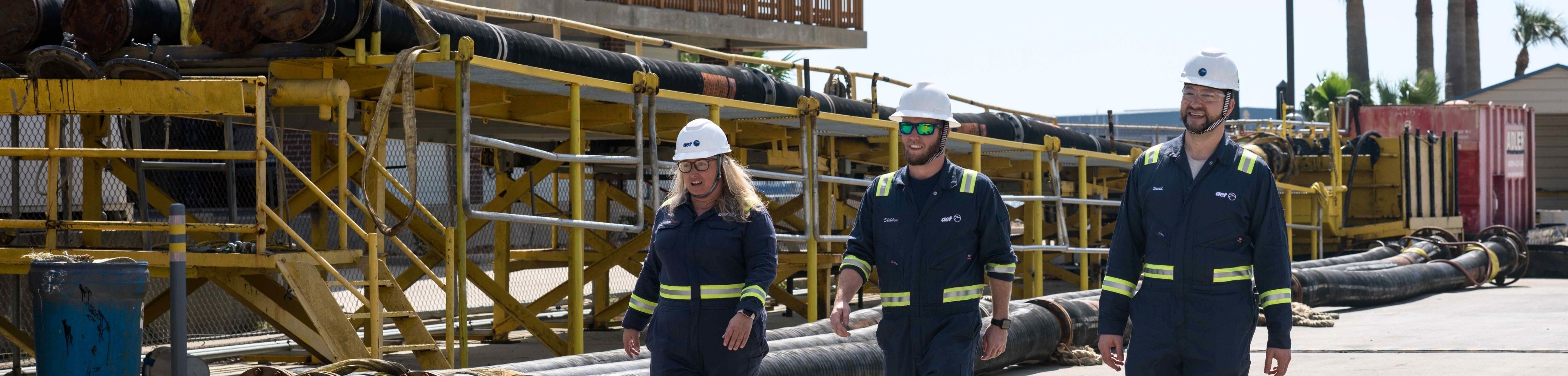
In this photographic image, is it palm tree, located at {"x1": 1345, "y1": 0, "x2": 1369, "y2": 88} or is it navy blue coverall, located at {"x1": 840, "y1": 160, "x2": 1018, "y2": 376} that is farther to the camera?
palm tree, located at {"x1": 1345, "y1": 0, "x2": 1369, "y2": 88}

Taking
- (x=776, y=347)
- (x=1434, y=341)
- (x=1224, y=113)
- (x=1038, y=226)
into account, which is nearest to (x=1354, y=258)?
(x=1038, y=226)

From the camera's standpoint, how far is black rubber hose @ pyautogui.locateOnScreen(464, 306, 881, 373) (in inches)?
311

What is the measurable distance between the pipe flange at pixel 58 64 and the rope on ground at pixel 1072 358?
6.42m

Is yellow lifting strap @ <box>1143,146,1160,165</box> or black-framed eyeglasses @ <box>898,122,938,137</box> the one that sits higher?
black-framed eyeglasses @ <box>898,122,938,137</box>

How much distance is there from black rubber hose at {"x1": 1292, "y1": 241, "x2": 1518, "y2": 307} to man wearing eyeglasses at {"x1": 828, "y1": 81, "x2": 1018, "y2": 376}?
10.3 meters

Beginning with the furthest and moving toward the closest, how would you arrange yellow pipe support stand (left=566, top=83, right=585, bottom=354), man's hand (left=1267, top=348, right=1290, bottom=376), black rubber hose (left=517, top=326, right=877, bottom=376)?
yellow pipe support stand (left=566, top=83, right=585, bottom=354), black rubber hose (left=517, top=326, right=877, bottom=376), man's hand (left=1267, top=348, right=1290, bottom=376)

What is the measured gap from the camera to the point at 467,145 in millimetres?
8336

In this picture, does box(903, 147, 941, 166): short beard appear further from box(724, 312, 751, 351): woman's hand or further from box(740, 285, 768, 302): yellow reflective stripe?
box(724, 312, 751, 351): woman's hand

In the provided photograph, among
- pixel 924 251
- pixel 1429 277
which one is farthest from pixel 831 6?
pixel 924 251

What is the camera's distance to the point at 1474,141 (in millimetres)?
24234

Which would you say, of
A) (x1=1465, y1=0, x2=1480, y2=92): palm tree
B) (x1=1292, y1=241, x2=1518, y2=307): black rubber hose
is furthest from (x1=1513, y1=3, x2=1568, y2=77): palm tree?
(x1=1292, y1=241, x2=1518, y2=307): black rubber hose

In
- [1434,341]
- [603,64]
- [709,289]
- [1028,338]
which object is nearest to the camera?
[709,289]

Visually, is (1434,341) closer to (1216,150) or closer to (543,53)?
(543,53)

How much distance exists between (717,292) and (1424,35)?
1687 inches
